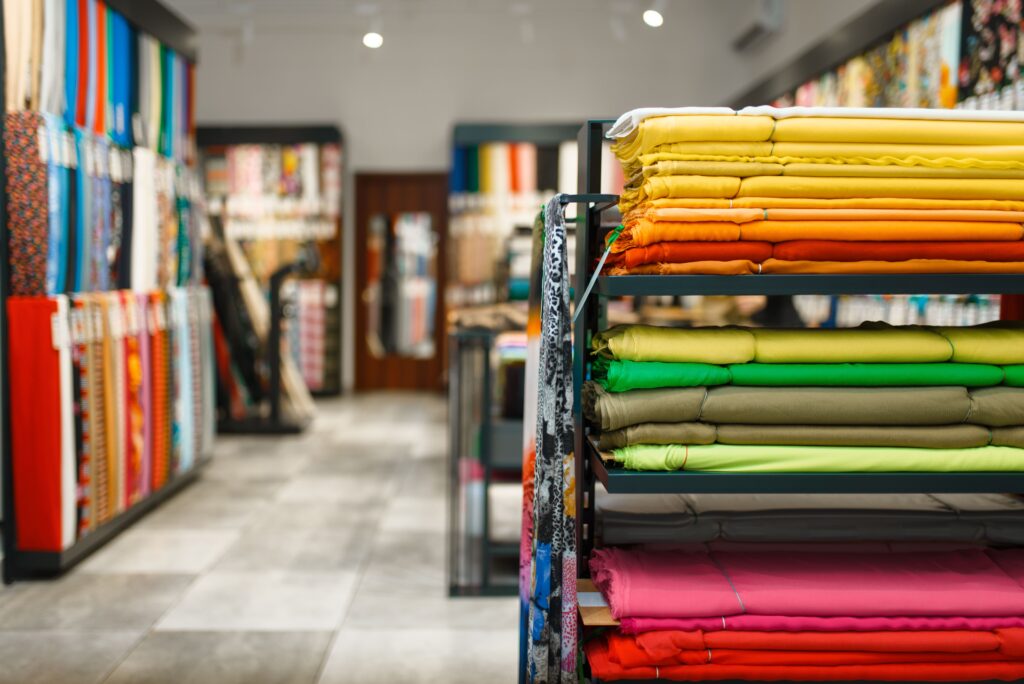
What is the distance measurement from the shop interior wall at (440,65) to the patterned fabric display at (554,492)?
733cm

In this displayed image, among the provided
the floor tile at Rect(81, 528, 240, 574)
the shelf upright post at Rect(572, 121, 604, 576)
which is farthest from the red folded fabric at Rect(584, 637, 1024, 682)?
the floor tile at Rect(81, 528, 240, 574)

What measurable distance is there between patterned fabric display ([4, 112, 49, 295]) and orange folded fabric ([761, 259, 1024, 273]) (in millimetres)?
2935

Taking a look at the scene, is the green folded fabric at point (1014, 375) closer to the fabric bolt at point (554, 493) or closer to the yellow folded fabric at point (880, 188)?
the yellow folded fabric at point (880, 188)

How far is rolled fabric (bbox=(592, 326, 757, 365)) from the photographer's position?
60.1 inches

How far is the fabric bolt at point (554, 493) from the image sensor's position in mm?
1541

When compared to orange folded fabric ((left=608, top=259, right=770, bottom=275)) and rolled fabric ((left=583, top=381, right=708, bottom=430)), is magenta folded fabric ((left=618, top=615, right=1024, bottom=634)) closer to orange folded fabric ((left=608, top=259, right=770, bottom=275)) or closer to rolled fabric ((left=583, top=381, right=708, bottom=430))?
rolled fabric ((left=583, top=381, right=708, bottom=430))

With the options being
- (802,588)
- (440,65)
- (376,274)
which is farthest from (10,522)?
(440,65)

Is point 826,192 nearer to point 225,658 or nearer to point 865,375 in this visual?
point 865,375

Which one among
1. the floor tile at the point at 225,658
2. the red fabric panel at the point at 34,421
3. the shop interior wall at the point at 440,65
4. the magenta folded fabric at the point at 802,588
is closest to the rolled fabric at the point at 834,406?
the magenta folded fabric at the point at 802,588

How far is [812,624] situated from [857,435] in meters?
0.35

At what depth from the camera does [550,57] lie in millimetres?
8672

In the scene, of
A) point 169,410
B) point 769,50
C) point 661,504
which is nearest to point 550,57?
point 769,50

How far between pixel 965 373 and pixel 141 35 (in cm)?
419

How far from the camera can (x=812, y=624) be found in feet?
5.18
